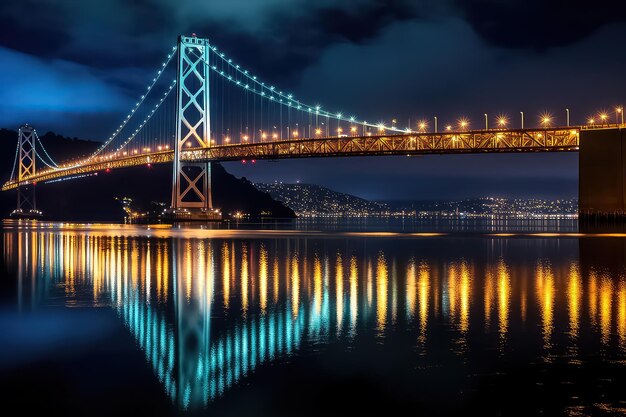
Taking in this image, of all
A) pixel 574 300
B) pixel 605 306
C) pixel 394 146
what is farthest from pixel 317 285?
pixel 394 146

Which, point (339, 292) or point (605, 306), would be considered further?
point (339, 292)

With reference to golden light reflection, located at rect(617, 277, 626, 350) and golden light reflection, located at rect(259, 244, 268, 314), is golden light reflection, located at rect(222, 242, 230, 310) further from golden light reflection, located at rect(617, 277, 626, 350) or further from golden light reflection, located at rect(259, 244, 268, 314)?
golden light reflection, located at rect(617, 277, 626, 350)

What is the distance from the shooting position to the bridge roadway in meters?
54.7

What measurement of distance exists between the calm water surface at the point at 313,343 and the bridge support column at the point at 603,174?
107ft

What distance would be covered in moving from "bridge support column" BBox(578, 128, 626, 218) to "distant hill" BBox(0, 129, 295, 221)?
86.5 metres

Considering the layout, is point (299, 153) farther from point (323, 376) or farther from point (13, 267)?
point (323, 376)

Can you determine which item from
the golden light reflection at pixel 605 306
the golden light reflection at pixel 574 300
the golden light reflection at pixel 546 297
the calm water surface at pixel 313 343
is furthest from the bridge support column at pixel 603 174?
the golden light reflection at pixel 605 306

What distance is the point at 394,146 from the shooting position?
61.8 meters

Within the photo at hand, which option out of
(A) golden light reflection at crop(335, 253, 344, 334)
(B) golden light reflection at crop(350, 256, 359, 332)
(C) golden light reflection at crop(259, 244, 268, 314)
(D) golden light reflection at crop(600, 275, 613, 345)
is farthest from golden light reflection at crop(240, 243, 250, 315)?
(D) golden light reflection at crop(600, 275, 613, 345)

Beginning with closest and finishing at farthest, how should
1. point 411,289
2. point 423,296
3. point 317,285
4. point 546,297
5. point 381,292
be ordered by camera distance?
point 546,297 → point 423,296 → point 381,292 → point 411,289 → point 317,285

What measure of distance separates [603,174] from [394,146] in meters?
18.4

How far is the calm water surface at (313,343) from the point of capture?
660cm

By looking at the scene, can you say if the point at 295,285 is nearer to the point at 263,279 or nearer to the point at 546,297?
the point at 263,279

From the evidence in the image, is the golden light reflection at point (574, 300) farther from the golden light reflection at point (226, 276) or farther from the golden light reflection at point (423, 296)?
the golden light reflection at point (226, 276)
